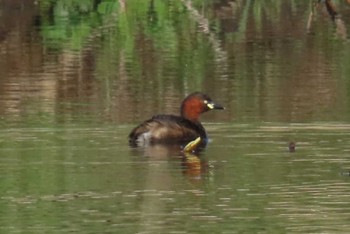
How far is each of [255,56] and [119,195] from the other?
973 centimetres

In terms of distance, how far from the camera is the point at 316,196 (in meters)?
11.8

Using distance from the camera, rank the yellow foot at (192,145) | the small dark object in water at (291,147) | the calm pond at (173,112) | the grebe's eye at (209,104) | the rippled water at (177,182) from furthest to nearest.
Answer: the grebe's eye at (209,104) → the yellow foot at (192,145) → the small dark object in water at (291,147) → the calm pond at (173,112) → the rippled water at (177,182)

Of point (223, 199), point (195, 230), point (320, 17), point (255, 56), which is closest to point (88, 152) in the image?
point (223, 199)

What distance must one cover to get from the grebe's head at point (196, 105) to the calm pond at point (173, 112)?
195 mm

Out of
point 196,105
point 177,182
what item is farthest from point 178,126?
point 177,182

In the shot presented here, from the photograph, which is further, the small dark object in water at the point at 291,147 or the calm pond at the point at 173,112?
the small dark object in water at the point at 291,147

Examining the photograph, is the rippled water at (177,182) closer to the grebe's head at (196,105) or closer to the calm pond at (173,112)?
the calm pond at (173,112)

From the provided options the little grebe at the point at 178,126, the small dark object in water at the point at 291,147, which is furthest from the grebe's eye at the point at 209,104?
the small dark object in water at the point at 291,147

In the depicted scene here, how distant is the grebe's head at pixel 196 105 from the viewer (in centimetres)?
1600

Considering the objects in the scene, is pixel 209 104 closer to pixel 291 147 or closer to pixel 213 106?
pixel 213 106

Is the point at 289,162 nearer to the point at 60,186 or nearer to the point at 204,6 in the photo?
the point at 60,186

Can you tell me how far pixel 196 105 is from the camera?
16.1 meters

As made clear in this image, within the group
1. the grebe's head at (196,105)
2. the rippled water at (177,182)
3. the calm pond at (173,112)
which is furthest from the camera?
the grebe's head at (196,105)

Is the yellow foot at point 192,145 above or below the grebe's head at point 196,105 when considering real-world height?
below
